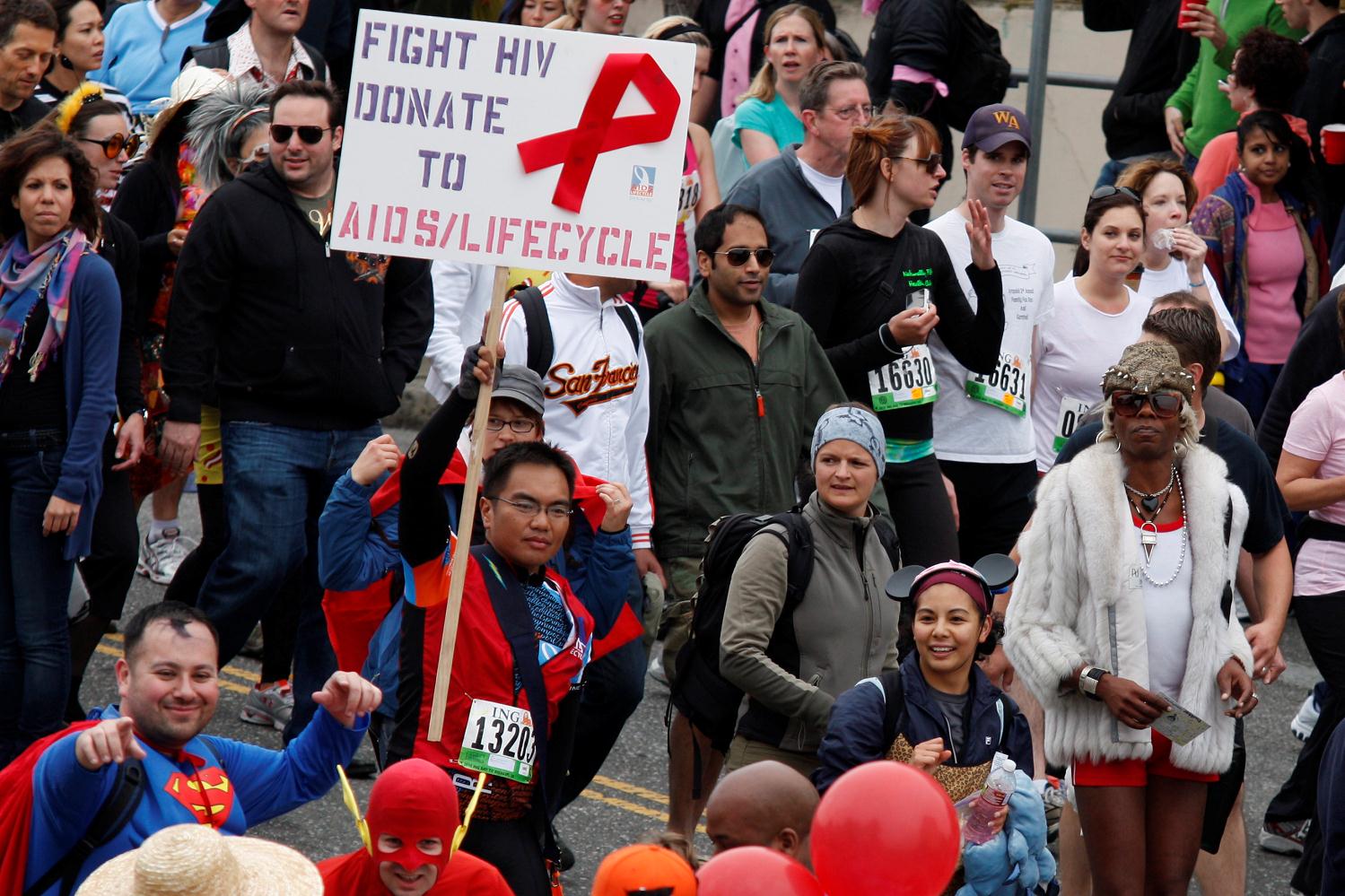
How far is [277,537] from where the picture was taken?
698cm

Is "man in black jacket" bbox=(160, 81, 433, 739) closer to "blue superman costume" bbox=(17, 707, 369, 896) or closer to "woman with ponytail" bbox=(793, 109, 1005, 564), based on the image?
"woman with ponytail" bbox=(793, 109, 1005, 564)

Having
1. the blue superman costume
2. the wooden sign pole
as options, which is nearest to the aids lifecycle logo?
the wooden sign pole

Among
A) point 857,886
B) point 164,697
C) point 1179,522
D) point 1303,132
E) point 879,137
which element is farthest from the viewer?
point 1303,132

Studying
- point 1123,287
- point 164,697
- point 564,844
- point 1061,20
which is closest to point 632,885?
point 164,697

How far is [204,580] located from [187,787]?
2.71 metres

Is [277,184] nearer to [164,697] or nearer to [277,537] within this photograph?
[277,537]

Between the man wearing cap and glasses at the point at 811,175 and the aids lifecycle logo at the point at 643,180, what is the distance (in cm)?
273

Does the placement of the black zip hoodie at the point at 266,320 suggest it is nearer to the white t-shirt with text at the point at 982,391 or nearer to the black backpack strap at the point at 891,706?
the white t-shirt with text at the point at 982,391

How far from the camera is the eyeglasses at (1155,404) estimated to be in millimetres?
5617

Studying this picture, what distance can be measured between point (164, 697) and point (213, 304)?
Answer: 9.01 ft

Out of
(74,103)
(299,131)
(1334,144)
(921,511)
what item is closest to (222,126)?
(74,103)

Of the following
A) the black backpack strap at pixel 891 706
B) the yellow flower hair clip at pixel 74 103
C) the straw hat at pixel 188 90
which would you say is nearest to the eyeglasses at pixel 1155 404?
the black backpack strap at pixel 891 706

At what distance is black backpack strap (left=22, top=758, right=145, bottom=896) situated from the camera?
4301mm

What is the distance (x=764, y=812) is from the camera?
158 inches
